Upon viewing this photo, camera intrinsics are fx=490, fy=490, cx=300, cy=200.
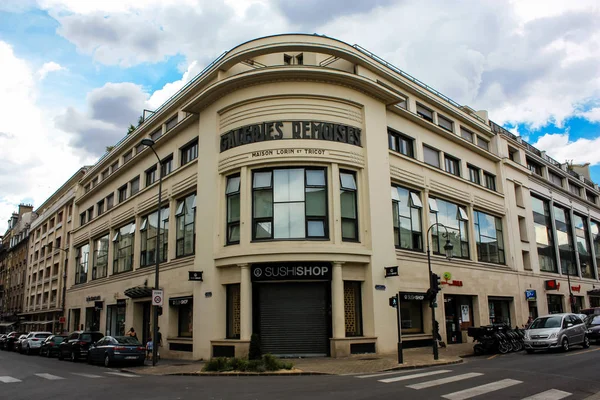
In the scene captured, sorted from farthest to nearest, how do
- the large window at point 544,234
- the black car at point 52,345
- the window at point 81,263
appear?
1. the window at point 81,263
2. the large window at point 544,234
3. the black car at point 52,345

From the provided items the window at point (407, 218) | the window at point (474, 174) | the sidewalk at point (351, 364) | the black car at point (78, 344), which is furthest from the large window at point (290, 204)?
the window at point (474, 174)

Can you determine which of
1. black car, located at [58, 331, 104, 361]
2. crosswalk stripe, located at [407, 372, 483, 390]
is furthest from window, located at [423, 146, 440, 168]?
black car, located at [58, 331, 104, 361]

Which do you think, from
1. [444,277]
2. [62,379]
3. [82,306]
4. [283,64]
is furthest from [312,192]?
[82,306]

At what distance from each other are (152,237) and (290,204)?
13.2 metres

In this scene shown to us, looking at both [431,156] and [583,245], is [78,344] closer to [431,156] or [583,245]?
[431,156]

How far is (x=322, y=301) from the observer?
866 inches

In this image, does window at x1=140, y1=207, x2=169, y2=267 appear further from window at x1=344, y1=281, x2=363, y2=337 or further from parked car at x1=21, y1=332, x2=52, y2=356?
window at x1=344, y1=281, x2=363, y2=337

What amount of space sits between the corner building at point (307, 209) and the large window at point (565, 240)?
1288 centimetres

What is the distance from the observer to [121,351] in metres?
22.0

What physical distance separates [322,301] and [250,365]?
5.87m

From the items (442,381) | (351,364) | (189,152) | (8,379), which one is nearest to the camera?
(442,381)

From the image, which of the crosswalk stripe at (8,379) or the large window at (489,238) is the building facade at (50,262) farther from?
the large window at (489,238)

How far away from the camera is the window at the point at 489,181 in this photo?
3556 cm

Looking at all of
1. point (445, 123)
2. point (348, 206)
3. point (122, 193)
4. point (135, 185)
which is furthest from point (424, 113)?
point (122, 193)
